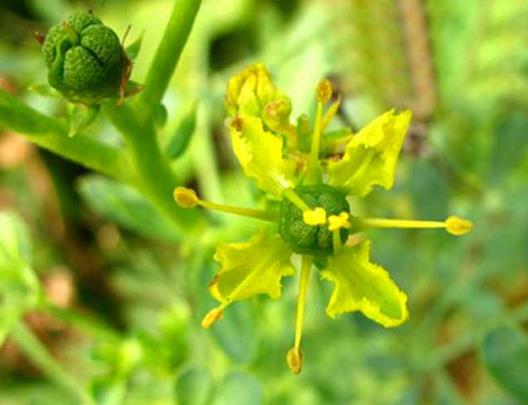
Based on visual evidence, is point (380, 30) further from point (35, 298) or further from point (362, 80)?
point (35, 298)

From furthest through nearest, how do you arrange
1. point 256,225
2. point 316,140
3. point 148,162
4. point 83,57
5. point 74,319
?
1. point 74,319
2. point 256,225
3. point 148,162
4. point 316,140
5. point 83,57

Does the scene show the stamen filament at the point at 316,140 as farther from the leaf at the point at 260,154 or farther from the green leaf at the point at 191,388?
the green leaf at the point at 191,388

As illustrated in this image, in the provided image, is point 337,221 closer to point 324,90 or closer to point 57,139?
point 324,90

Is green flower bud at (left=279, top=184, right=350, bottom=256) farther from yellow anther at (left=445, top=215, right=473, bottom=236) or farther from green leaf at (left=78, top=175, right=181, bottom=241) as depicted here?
green leaf at (left=78, top=175, right=181, bottom=241)

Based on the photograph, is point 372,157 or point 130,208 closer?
point 372,157

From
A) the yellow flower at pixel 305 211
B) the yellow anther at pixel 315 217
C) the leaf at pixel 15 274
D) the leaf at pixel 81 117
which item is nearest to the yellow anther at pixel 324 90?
the yellow flower at pixel 305 211

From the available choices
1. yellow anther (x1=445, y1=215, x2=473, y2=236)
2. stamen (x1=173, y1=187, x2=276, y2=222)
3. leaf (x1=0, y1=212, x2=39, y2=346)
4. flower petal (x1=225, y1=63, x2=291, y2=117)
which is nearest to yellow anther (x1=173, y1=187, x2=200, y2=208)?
stamen (x1=173, y1=187, x2=276, y2=222)

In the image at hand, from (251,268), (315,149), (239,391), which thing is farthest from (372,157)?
(239,391)
